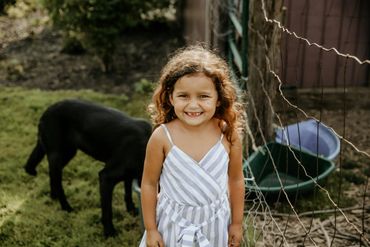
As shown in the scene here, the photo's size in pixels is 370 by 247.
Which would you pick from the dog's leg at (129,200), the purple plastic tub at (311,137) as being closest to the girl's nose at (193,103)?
the dog's leg at (129,200)

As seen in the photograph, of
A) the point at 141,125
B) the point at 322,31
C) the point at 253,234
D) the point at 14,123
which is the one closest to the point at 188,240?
the point at 253,234

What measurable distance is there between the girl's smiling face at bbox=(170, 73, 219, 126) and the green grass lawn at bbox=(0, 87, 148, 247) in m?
1.92

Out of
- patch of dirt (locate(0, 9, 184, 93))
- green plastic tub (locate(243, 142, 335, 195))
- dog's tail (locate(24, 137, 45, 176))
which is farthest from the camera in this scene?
patch of dirt (locate(0, 9, 184, 93))

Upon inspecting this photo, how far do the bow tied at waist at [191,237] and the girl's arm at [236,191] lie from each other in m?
0.20

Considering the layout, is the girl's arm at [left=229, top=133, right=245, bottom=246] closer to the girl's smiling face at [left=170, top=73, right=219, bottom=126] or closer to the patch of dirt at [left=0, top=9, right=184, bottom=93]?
the girl's smiling face at [left=170, top=73, right=219, bottom=126]

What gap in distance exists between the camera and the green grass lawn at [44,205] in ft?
12.9

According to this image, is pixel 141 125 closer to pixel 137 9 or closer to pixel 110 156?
pixel 110 156

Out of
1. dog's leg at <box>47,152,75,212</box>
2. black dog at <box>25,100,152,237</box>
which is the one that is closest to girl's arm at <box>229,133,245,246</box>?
black dog at <box>25,100,152,237</box>

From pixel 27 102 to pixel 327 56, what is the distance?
399 cm

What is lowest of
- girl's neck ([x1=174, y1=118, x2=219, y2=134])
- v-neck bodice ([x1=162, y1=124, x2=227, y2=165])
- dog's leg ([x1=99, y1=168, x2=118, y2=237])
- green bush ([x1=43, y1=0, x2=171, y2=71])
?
dog's leg ([x1=99, y1=168, x2=118, y2=237])

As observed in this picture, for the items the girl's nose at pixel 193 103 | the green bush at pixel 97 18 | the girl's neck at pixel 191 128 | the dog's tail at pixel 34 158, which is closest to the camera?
the girl's nose at pixel 193 103

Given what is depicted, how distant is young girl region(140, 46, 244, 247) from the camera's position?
2.17 m

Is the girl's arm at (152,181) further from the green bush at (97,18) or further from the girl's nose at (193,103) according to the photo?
the green bush at (97,18)

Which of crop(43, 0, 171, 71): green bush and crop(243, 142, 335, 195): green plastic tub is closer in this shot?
crop(243, 142, 335, 195): green plastic tub
